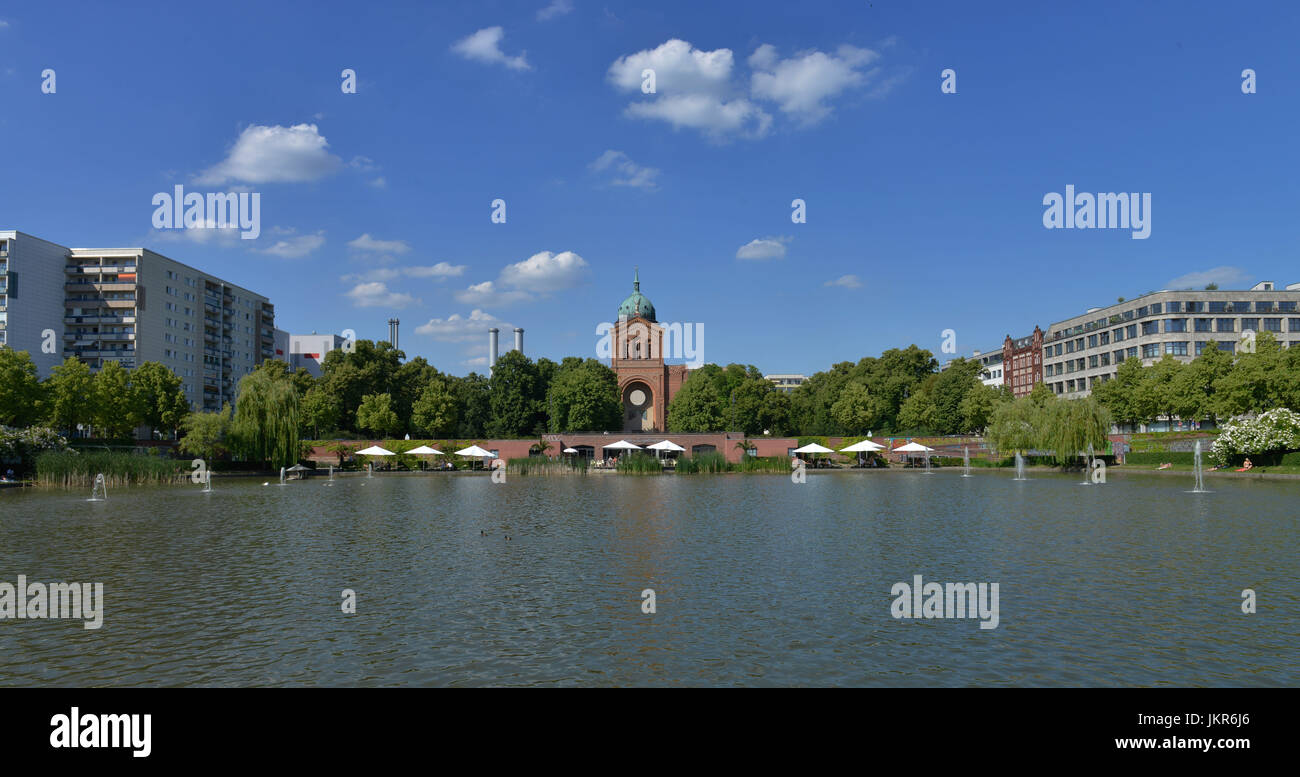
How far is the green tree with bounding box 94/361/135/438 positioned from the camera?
69750mm

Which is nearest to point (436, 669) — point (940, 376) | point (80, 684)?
point (80, 684)

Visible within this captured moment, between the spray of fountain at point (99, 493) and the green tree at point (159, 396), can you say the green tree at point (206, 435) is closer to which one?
the spray of fountain at point (99, 493)

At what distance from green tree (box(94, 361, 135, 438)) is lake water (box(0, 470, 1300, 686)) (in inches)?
1908

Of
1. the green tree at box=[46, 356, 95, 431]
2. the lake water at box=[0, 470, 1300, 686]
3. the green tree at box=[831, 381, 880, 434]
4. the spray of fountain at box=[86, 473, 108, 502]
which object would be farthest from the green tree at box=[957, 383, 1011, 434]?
the green tree at box=[46, 356, 95, 431]

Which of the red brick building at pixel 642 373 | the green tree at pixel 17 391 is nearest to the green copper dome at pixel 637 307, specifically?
the red brick building at pixel 642 373

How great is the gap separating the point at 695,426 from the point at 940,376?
3034cm

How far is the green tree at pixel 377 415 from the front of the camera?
8138 cm

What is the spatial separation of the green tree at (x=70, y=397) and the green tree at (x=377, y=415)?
23671 mm

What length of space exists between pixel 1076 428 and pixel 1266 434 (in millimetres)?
11319

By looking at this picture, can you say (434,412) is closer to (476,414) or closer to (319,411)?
(476,414)

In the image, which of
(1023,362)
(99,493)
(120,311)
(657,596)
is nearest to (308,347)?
(120,311)

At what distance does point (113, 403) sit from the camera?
7144 centimetres

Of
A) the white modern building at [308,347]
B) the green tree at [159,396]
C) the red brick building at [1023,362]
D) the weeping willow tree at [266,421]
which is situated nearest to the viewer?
the weeping willow tree at [266,421]
